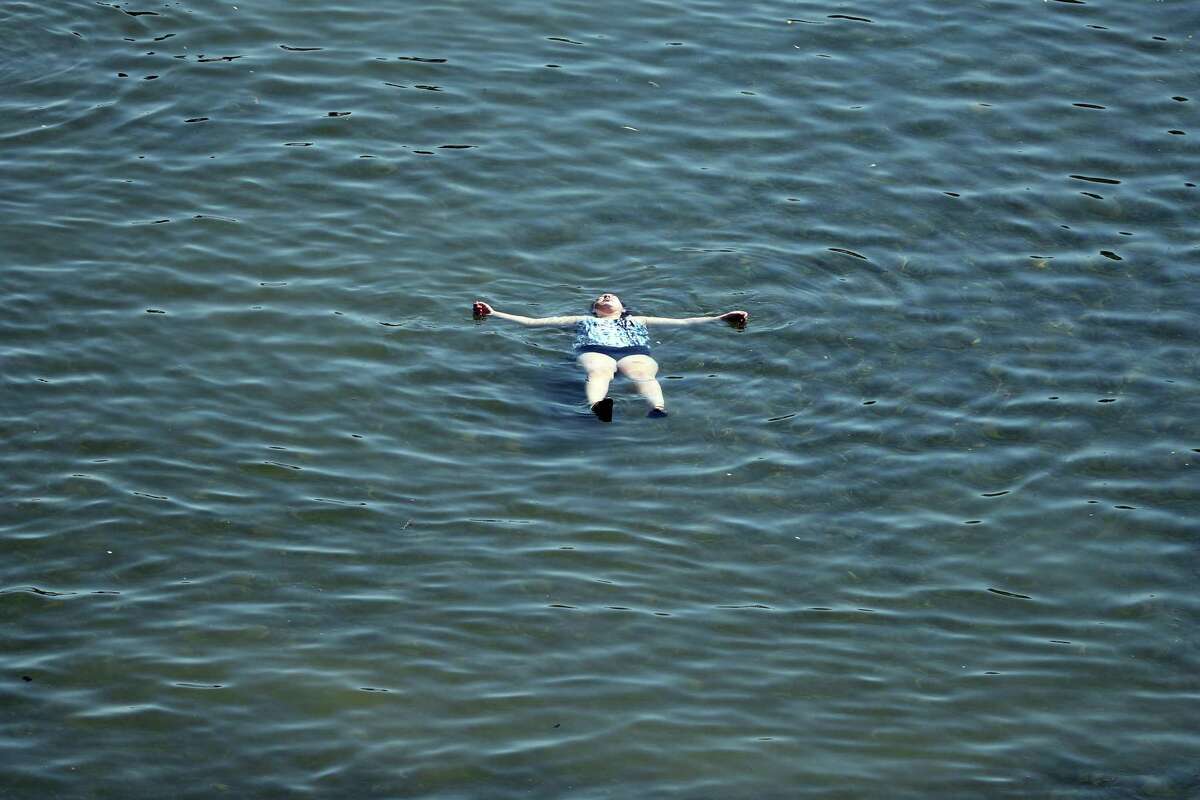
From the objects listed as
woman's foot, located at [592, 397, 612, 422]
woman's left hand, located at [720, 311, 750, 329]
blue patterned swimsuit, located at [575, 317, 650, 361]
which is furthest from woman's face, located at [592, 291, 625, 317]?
woman's foot, located at [592, 397, 612, 422]

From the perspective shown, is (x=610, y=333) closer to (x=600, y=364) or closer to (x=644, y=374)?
(x=600, y=364)

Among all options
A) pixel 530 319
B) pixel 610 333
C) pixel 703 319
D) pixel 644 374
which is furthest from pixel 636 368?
pixel 530 319

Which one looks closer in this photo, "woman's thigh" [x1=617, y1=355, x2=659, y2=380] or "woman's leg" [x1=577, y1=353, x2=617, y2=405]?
"woman's leg" [x1=577, y1=353, x2=617, y2=405]

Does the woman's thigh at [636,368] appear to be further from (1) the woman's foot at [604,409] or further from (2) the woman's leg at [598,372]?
(1) the woman's foot at [604,409]

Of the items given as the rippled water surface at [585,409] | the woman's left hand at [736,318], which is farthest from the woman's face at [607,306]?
the woman's left hand at [736,318]

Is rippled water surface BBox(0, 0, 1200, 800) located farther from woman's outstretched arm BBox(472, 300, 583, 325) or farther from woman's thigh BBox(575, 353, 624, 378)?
woman's thigh BBox(575, 353, 624, 378)

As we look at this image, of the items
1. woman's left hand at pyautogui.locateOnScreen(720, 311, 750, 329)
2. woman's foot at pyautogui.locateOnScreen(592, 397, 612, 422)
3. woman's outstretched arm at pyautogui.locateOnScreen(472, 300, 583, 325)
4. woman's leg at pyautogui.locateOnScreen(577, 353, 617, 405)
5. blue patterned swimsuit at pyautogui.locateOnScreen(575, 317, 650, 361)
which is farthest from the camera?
woman's outstretched arm at pyautogui.locateOnScreen(472, 300, 583, 325)

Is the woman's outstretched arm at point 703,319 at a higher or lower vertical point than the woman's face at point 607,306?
lower

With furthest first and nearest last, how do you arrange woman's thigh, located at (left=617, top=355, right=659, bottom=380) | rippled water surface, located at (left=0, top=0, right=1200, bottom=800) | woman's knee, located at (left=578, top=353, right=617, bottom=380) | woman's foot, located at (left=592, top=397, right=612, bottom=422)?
woman's thigh, located at (left=617, top=355, right=659, bottom=380)
woman's knee, located at (left=578, top=353, right=617, bottom=380)
woman's foot, located at (left=592, top=397, right=612, bottom=422)
rippled water surface, located at (left=0, top=0, right=1200, bottom=800)
